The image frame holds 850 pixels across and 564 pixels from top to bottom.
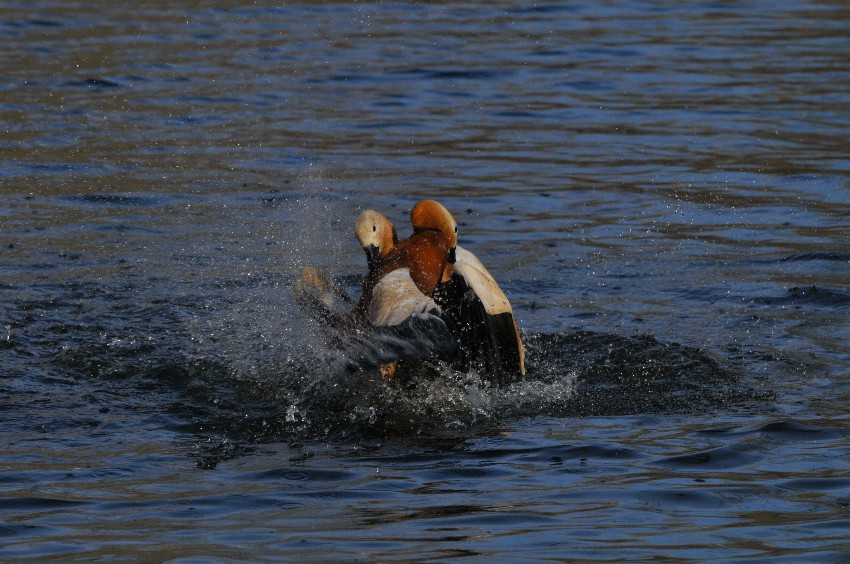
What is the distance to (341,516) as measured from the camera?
17.0 feet

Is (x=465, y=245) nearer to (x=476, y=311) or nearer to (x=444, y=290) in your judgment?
(x=444, y=290)

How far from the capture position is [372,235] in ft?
22.8

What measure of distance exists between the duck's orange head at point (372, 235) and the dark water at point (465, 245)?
55 centimetres

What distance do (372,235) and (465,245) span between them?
3.50 meters

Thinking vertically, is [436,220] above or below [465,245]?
above

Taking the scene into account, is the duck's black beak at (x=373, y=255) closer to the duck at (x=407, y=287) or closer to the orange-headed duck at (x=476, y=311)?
the duck at (x=407, y=287)

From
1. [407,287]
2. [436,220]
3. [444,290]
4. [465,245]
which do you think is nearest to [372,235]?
[436,220]

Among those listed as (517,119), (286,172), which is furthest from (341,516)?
(517,119)

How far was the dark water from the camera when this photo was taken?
5.28 m

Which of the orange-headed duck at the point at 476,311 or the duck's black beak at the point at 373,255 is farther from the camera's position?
the duck's black beak at the point at 373,255

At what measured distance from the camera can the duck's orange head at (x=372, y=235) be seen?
6.95 m

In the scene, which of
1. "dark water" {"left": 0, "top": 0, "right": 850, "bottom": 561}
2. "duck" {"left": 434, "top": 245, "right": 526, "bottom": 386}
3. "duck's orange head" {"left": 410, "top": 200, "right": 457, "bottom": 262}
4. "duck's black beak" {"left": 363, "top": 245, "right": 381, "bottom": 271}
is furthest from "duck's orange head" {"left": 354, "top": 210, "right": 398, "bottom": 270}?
"dark water" {"left": 0, "top": 0, "right": 850, "bottom": 561}

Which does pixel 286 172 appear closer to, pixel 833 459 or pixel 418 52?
pixel 418 52

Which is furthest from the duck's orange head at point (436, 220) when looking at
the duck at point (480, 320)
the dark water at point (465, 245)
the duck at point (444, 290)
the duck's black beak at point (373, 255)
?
the dark water at point (465, 245)
